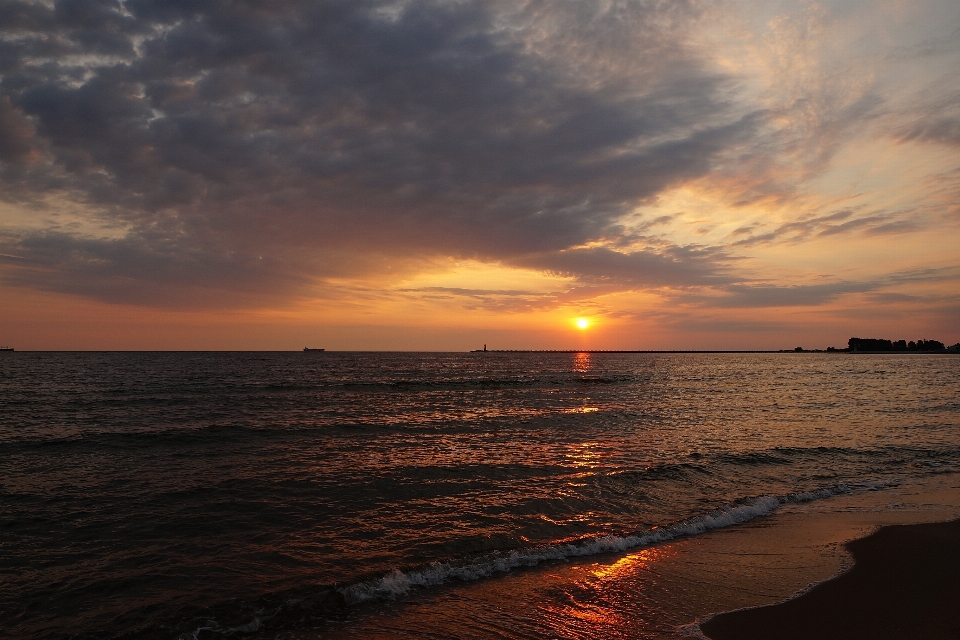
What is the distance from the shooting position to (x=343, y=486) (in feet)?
54.1

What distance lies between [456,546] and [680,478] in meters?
10.0

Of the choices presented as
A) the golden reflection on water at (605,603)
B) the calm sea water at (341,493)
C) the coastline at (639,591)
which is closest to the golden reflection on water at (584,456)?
the calm sea water at (341,493)

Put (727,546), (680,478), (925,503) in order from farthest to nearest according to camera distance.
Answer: (680,478) < (925,503) < (727,546)

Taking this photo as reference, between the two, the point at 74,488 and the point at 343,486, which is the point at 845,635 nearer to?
the point at 343,486

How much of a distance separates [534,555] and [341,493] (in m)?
6.99

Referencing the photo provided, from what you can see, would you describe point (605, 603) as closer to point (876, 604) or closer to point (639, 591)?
point (639, 591)

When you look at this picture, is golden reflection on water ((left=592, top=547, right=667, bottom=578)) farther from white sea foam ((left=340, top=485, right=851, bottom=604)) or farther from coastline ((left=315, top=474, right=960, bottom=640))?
white sea foam ((left=340, top=485, right=851, bottom=604))

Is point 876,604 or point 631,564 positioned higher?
point 876,604

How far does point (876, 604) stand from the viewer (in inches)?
354

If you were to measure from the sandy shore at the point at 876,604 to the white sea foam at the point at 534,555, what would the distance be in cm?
303

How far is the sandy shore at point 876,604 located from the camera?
7973 millimetres

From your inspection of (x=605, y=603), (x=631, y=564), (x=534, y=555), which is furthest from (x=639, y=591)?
(x=534, y=555)

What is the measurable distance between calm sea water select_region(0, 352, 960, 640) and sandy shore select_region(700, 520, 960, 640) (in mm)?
3559

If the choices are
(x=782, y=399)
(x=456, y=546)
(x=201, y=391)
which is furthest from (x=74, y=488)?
(x=782, y=399)
